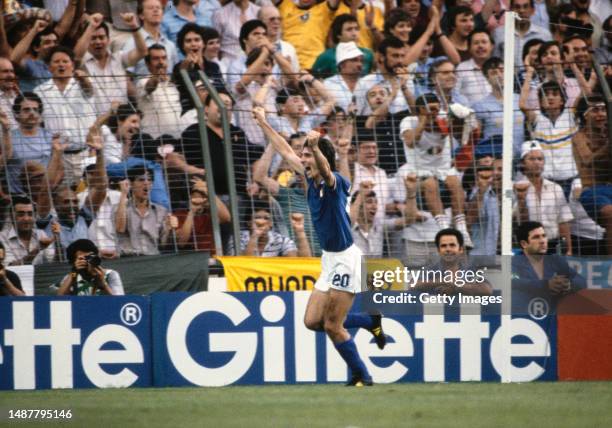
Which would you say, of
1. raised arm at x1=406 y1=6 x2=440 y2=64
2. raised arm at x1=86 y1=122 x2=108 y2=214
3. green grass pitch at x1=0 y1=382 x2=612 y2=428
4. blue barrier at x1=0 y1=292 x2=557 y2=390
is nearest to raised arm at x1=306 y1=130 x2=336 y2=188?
green grass pitch at x1=0 y1=382 x2=612 y2=428

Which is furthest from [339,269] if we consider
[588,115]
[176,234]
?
[588,115]

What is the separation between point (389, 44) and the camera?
14523 mm

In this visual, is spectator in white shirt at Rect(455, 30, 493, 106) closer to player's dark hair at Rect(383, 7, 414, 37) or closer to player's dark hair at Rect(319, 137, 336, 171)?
player's dark hair at Rect(383, 7, 414, 37)

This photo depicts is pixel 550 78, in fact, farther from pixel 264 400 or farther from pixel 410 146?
pixel 264 400

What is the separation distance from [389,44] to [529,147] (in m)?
2.68

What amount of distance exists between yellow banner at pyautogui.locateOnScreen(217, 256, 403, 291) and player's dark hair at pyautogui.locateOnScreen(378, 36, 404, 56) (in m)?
4.42

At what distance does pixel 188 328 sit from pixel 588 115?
5971 mm

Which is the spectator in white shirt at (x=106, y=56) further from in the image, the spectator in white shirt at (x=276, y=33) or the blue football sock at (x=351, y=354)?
the blue football sock at (x=351, y=354)

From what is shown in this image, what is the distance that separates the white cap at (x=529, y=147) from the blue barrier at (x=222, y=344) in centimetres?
316

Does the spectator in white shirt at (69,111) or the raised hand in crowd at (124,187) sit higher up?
the spectator in white shirt at (69,111)

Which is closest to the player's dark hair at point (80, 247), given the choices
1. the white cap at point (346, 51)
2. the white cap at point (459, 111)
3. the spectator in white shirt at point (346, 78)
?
the spectator in white shirt at point (346, 78)

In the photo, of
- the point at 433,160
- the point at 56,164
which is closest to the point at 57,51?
the point at 56,164

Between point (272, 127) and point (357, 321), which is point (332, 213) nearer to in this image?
point (357, 321)

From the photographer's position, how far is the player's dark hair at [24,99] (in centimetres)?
1234
